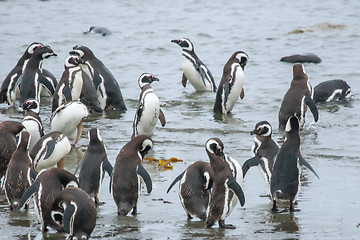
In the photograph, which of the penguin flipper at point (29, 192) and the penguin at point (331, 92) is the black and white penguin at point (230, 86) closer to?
the penguin at point (331, 92)

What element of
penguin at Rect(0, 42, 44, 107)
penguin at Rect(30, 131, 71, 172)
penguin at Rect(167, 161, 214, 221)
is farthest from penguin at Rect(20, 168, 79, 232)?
penguin at Rect(0, 42, 44, 107)

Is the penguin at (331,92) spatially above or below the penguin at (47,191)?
below

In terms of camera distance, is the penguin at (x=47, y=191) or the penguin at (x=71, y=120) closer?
the penguin at (x=47, y=191)

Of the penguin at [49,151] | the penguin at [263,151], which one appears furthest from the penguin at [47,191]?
the penguin at [263,151]

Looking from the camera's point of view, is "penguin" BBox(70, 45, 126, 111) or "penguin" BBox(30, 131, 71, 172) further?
"penguin" BBox(70, 45, 126, 111)

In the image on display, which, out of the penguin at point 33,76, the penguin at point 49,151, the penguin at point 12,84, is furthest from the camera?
the penguin at point 12,84

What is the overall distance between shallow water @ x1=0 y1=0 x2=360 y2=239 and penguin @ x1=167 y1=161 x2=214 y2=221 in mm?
109

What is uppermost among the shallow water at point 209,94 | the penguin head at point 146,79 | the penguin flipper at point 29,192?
the penguin head at point 146,79

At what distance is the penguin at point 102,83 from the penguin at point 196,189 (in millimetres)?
5153

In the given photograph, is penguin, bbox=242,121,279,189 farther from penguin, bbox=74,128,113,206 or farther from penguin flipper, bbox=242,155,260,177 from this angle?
penguin, bbox=74,128,113,206

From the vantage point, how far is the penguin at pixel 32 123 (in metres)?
8.07

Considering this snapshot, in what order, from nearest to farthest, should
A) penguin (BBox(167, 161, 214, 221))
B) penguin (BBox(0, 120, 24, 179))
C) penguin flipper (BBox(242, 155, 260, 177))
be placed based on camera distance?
penguin (BBox(167, 161, 214, 221)) → penguin flipper (BBox(242, 155, 260, 177)) → penguin (BBox(0, 120, 24, 179))

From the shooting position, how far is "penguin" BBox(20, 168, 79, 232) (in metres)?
5.61

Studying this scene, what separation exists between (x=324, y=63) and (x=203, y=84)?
3.88 metres
